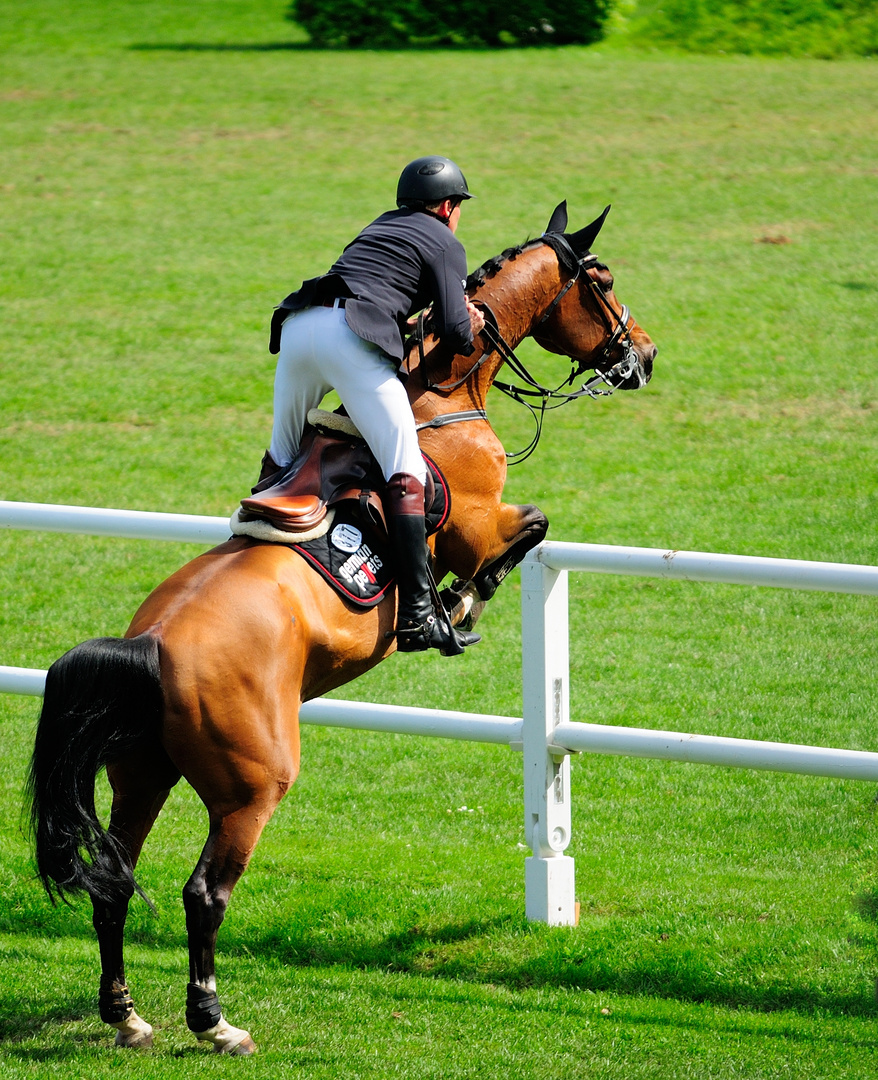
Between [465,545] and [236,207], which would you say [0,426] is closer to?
[236,207]

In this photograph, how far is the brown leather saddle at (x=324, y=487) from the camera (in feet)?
16.6

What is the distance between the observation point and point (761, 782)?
836 cm

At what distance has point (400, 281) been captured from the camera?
5391mm

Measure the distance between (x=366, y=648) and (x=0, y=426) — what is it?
10.8 meters

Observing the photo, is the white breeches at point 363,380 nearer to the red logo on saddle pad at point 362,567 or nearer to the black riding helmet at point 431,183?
the red logo on saddle pad at point 362,567

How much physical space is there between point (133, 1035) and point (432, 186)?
3477 mm

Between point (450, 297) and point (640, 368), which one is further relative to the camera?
point (640, 368)

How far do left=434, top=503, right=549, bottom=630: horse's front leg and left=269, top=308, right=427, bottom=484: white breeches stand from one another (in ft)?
2.13

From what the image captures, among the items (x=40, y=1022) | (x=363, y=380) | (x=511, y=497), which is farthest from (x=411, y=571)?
(x=511, y=497)

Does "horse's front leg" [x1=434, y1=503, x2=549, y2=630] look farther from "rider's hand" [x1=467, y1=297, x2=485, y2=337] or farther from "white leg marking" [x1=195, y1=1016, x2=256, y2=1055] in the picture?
"white leg marking" [x1=195, y1=1016, x2=256, y2=1055]

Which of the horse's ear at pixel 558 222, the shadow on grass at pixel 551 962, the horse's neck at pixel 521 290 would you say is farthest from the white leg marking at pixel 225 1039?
the horse's ear at pixel 558 222

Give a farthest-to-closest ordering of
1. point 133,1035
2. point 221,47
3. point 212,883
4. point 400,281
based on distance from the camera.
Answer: point 221,47
point 400,281
point 133,1035
point 212,883

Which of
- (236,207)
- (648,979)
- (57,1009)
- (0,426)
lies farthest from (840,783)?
(236,207)

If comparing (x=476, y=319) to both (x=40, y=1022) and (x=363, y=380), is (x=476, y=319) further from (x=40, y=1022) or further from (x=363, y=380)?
(x=40, y=1022)
